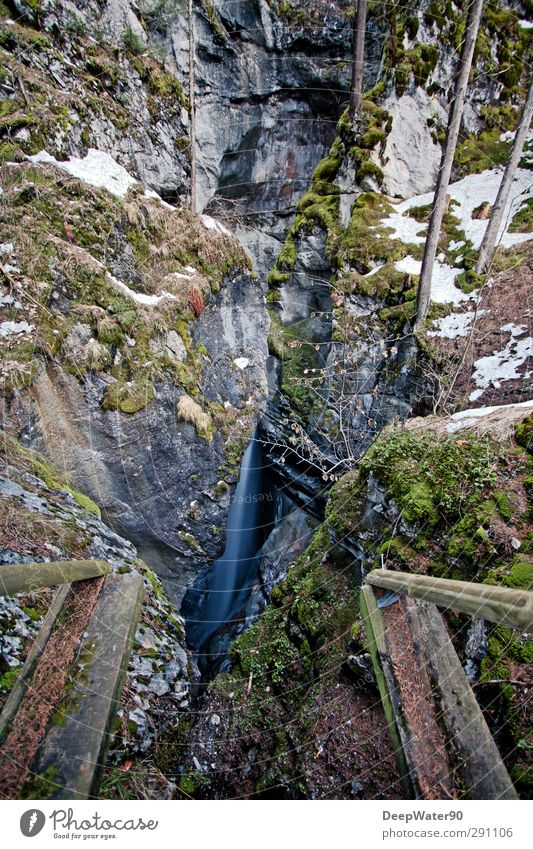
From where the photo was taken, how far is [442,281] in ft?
28.4

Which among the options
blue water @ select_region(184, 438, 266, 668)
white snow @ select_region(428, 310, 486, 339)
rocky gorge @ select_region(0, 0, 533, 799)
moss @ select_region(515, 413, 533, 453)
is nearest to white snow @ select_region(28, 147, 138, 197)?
rocky gorge @ select_region(0, 0, 533, 799)

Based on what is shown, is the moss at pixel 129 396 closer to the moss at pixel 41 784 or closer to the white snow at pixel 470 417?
the white snow at pixel 470 417

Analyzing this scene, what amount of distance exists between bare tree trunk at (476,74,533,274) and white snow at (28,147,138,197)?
8707 mm

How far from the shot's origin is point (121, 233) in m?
8.08

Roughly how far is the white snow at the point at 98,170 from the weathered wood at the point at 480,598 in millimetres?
9916

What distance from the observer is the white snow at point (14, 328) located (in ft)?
19.5

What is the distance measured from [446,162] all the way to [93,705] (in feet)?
31.8

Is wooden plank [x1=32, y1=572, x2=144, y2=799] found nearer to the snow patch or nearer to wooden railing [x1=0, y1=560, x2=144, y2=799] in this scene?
wooden railing [x1=0, y1=560, x2=144, y2=799]

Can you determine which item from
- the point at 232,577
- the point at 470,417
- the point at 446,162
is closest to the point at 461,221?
the point at 446,162

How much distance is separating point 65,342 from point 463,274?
29.9 feet

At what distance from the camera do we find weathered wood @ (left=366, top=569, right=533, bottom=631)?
1304 millimetres

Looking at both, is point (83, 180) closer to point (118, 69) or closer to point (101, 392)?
point (118, 69)

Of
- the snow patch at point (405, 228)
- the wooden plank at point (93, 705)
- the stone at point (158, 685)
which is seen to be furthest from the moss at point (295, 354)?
the wooden plank at point (93, 705)

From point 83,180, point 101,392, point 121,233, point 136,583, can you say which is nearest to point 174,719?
point 136,583
